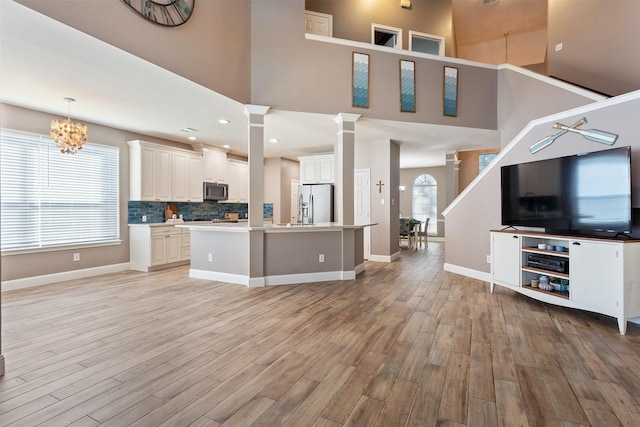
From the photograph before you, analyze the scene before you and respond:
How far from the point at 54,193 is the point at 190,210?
101 inches

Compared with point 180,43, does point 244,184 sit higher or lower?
lower

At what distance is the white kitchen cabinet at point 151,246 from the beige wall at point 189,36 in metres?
3.24

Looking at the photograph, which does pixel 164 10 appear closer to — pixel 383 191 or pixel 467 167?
pixel 383 191

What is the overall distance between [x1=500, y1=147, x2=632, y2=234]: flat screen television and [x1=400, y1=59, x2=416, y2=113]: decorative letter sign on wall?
1924 millimetres

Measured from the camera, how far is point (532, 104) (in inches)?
202

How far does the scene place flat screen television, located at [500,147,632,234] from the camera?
2.85 meters

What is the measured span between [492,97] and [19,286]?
8473 mm

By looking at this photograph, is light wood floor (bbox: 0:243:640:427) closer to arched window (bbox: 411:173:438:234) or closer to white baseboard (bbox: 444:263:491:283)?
white baseboard (bbox: 444:263:491:283)

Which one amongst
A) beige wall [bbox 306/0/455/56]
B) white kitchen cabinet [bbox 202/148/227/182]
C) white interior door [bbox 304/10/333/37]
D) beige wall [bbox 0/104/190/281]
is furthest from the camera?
white kitchen cabinet [bbox 202/148/227/182]

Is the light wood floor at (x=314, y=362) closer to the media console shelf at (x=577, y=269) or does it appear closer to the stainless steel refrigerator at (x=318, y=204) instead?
the media console shelf at (x=577, y=269)

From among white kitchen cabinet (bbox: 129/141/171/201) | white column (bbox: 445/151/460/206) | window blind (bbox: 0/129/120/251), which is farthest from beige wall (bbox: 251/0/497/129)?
window blind (bbox: 0/129/120/251)

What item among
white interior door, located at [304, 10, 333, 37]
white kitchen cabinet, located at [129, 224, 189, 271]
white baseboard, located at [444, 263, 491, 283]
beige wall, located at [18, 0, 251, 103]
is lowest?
white baseboard, located at [444, 263, 491, 283]

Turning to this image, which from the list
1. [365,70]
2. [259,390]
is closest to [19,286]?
[259,390]

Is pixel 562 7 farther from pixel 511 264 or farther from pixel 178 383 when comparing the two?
pixel 178 383
